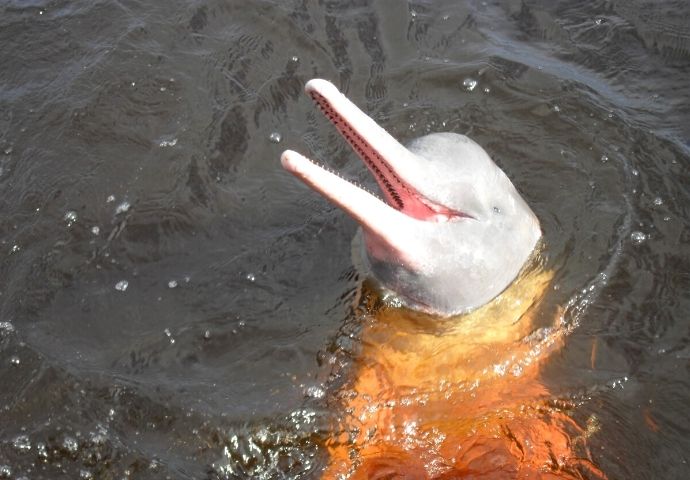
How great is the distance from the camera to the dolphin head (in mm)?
4707

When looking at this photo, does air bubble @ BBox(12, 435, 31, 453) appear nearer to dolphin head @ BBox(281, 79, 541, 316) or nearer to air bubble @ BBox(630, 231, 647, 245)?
dolphin head @ BBox(281, 79, 541, 316)

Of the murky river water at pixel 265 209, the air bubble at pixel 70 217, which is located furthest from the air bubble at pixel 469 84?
the air bubble at pixel 70 217

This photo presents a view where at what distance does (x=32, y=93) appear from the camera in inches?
284

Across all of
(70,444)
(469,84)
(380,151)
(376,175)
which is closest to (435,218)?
(376,175)

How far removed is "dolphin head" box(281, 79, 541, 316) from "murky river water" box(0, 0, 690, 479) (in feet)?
1.86

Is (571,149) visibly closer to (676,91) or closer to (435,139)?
(676,91)

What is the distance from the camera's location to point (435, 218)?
513cm

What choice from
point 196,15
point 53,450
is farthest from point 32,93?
point 53,450

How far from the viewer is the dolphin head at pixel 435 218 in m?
4.71

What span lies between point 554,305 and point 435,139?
4.33ft

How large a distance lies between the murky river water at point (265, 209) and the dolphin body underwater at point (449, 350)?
0.67ft

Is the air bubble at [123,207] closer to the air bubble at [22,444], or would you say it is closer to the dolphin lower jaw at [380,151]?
the air bubble at [22,444]

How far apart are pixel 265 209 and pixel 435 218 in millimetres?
1794

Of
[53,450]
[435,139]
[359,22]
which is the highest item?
[435,139]
